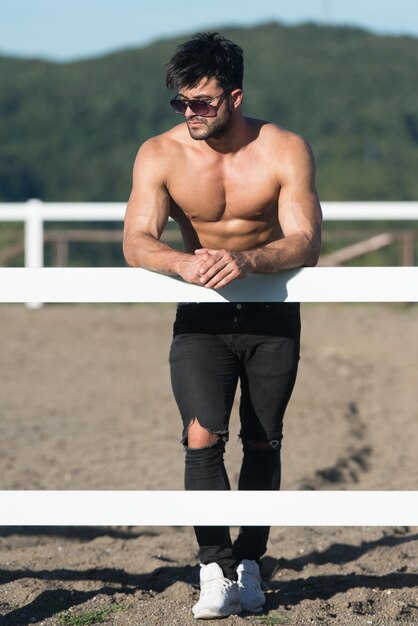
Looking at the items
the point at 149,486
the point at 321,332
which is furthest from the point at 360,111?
the point at 149,486

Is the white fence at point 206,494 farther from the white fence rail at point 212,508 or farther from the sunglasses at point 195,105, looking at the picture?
the sunglasses at point 195,105

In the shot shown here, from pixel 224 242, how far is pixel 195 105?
1.91ft

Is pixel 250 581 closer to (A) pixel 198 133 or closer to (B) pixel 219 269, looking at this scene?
(B) pixel 219 269

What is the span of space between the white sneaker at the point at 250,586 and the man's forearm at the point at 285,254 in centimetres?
113

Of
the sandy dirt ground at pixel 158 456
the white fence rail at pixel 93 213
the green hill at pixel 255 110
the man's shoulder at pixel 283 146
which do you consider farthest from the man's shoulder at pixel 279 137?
the green hill at pixel 255 110

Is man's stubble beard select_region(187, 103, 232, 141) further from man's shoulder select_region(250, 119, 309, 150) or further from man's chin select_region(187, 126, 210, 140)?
man's shoulder select_region(250, 119, 309, 150)

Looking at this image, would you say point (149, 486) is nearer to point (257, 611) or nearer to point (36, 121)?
point (257, 611)

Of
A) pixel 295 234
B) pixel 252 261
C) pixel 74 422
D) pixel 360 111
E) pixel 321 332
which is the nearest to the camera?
pixel 252 261

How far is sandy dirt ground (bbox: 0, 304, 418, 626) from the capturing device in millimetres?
4223

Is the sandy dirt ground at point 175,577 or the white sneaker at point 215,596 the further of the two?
the sandy dirt ground at point 175,577

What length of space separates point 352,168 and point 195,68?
6407 centimetres

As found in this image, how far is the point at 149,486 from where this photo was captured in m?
6.61

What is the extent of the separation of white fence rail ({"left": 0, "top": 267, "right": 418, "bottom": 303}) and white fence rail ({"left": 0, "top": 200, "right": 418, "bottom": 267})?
7.75 meters

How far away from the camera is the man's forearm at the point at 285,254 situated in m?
3.72
